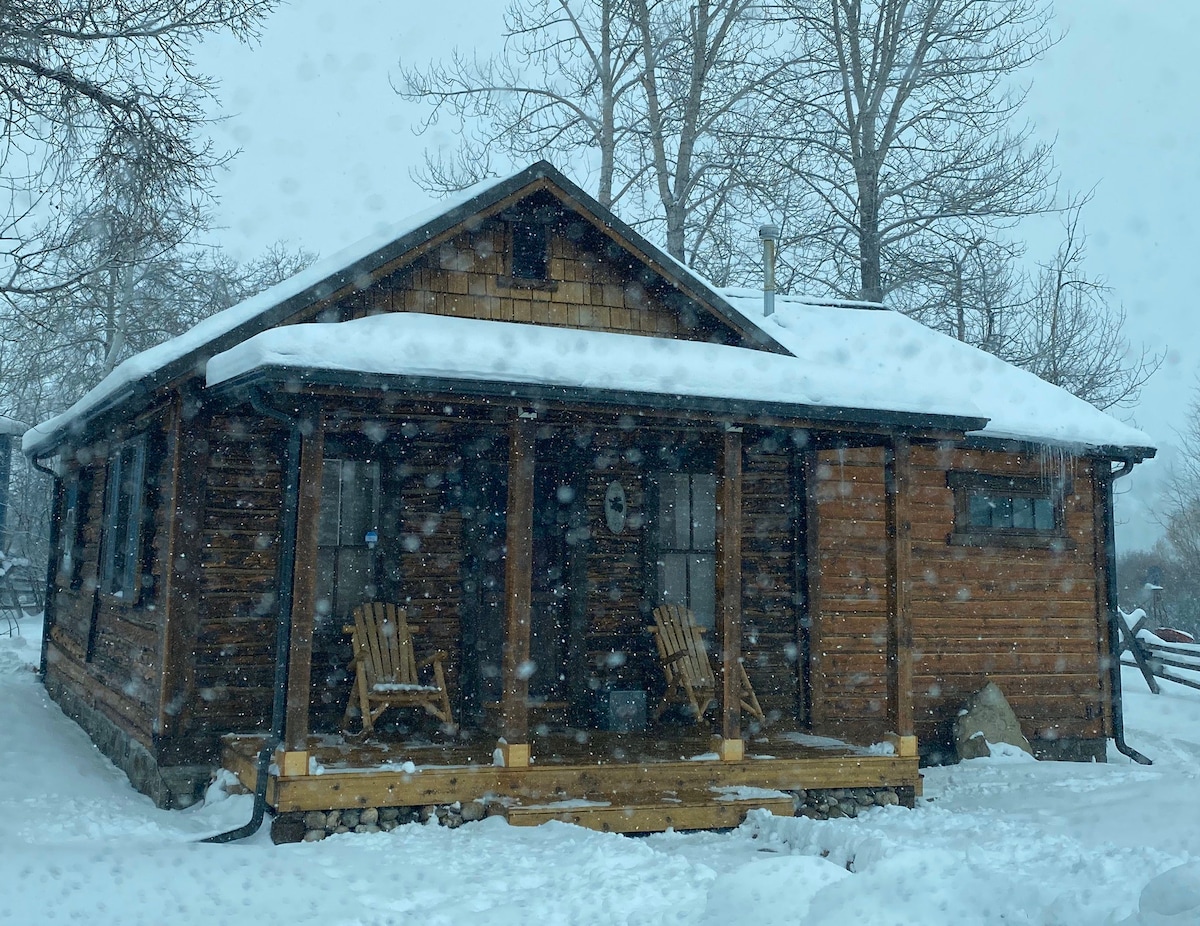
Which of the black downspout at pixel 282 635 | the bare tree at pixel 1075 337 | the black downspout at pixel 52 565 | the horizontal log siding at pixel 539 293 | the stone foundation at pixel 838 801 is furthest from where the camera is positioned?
the bare tree at pixel 1075 337

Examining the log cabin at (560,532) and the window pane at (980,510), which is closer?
the log cabin at (560,532)

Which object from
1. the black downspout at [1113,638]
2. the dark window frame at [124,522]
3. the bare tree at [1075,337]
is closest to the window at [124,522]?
the dark window frame at [124,522]

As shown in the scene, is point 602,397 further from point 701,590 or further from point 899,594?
point 701,590

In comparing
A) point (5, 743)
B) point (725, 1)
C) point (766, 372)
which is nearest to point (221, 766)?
point (5, 743)

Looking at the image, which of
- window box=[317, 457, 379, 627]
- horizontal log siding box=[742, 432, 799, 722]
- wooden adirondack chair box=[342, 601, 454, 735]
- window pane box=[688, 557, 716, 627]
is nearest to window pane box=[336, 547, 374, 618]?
window box=[317, 457, 379, 627]

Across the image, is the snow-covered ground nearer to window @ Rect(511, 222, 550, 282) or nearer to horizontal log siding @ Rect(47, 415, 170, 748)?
horizontal log siding @ Rect(47, 415, 170, 748)

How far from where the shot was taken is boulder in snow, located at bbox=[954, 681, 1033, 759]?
35.5ft

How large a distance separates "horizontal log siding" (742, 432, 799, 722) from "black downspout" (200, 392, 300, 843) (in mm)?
4497

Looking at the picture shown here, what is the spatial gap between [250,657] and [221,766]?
32.8 inches

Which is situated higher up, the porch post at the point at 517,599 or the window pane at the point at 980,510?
the window pane at the point at 980,510

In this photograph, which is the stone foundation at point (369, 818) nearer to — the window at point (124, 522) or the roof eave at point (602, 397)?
the roof eave at point (602, 397)

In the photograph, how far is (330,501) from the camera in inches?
372

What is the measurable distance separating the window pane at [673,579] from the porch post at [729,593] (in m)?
2.13

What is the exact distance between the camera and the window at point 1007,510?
1127cm
